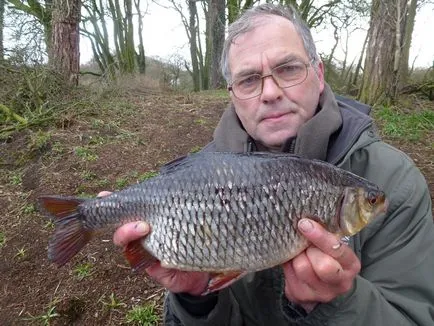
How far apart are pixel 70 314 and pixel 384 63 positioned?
258 inches

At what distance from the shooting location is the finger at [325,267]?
4.83 ft

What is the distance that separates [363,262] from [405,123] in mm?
5294

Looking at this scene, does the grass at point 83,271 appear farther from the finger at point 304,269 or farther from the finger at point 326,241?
the finger at point 326,241

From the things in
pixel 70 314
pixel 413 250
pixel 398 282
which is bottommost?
pixel 70 314

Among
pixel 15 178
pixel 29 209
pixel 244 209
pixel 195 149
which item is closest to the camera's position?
pixel 244 209

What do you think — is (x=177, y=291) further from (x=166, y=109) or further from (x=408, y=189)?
(x=166, y=109)

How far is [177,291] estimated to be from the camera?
1.99 meters

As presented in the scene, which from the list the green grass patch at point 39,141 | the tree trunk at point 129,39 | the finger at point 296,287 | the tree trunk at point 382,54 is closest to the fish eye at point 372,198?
the finger at point 296,287

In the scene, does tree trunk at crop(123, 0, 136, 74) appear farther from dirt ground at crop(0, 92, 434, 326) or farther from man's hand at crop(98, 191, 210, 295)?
man's hand at crop(98, 191, 210, 295)

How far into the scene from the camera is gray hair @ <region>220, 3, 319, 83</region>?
226 cm

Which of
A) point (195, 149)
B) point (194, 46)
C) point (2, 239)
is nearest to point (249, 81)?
point (2, 239)

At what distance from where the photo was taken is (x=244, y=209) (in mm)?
1608

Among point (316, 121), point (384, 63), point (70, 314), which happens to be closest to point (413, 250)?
point (316, 121)

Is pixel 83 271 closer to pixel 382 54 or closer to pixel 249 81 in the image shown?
pixel 249 81
